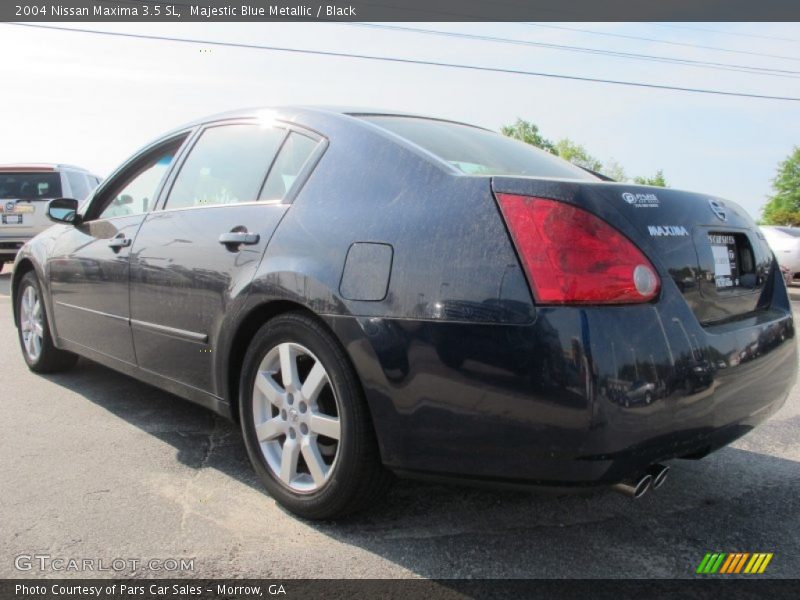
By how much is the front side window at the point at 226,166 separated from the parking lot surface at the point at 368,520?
1222mm

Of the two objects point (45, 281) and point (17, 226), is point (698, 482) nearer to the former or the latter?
point (45, 281)

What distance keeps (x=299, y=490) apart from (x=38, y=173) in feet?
37.6

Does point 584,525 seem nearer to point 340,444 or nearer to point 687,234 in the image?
point 340,444

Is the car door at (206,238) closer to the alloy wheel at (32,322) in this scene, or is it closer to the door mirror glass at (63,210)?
the door mirror glass at (63,210)

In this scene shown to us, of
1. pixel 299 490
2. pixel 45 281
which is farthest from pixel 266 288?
pixel 45 281

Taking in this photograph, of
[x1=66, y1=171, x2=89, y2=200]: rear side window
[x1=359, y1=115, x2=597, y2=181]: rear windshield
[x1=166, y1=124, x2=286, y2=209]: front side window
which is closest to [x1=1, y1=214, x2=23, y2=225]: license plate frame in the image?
[x1=66, y1=171, x2=89, y2=200]: rear side window

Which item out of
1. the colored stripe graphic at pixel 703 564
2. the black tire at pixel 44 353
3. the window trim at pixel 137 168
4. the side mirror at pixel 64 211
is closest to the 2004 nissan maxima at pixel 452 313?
the colored stripe graphic at pixel 703 564

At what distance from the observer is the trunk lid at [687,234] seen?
203 cm

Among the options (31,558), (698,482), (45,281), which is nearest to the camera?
(31,558)

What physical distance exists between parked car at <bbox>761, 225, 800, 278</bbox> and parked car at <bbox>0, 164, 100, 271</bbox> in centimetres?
1266

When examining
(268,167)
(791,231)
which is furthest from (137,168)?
(791,231)

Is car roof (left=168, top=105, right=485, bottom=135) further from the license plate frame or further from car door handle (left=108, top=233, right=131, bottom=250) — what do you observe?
the license plate frame

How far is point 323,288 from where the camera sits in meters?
2.32

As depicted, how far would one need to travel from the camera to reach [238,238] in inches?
108
